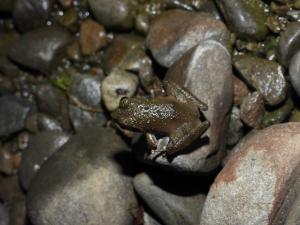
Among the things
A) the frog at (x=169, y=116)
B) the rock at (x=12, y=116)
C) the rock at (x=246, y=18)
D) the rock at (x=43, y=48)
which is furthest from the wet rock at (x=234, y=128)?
the rock at (x=12, y=116)

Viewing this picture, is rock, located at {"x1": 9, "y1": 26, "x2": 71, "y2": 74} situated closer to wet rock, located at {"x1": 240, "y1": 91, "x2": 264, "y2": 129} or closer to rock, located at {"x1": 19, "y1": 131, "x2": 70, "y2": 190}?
rock, located at {"x1": 19, "y1": 131, "x2": 70, "y2": 190}

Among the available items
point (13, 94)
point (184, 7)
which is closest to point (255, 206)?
point (184, 7)

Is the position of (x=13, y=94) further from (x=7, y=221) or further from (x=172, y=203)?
(x=172, y=203)

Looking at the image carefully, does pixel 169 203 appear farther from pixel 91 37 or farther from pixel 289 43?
pixel 91 37

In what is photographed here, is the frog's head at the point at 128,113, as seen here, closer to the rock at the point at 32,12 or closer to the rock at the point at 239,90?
the rock at the point at 239,90

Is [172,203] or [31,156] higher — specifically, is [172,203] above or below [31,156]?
above

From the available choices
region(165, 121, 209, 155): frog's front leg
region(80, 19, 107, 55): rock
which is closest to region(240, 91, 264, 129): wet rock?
region(165, 121, 209, 155): frog's front leg

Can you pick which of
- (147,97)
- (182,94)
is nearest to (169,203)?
(182,94)
